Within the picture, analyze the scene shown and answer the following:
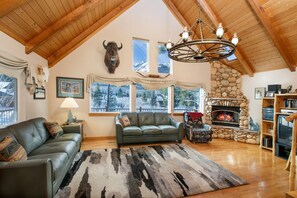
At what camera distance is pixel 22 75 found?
3.31 metres

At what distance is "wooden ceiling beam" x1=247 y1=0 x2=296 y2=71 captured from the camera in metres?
3.38

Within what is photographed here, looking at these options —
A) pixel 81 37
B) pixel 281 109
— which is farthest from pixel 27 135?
pixel 281 109

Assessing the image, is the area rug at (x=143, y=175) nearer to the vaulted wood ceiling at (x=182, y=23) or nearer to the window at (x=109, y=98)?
the window at (x=109, y=98)

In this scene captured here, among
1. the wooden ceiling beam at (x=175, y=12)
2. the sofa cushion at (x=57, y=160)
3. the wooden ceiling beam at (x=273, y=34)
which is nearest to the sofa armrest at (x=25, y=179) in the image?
the sofa cushion at (x=57, y=160)

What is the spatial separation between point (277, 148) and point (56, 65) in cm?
637

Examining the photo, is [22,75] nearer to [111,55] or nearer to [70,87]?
[70,87]

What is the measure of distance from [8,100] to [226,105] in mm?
6164

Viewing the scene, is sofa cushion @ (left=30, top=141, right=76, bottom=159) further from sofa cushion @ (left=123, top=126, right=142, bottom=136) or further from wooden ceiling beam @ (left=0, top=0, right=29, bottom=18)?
wooden ceiling beam @ (left=0, top=0, right=29, bottom=18)

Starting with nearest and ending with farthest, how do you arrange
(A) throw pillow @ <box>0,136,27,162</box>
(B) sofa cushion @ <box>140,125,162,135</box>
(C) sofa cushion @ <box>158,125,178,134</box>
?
1. (A) throw pillow @ <box>0,136,27,162</box>
2. (B) sofa cushion @ <box>140,125,162,135</box>
3. (C) sofa cushion @ <box>158,125,178,134</box>

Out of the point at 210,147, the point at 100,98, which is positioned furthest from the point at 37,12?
the point at 210,147

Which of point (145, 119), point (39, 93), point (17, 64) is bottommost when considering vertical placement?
point (145, 119)

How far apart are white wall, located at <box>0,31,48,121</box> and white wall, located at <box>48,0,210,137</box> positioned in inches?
24.4

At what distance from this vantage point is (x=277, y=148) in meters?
3.80

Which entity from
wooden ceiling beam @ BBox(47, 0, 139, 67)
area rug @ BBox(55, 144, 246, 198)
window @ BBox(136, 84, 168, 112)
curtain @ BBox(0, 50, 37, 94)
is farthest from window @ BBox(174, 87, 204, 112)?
curtain @ BBox(0, 50, 37, 94)
